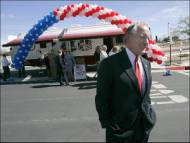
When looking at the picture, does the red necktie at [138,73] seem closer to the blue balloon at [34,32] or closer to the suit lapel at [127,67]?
the suit lapel at [127,67]

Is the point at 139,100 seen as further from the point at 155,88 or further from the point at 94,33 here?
the point at 94,33

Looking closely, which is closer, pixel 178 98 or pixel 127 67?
pixel 127 67

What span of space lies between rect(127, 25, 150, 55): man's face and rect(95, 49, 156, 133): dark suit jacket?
0.12 metres

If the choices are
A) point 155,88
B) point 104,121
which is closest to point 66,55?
point 155,88

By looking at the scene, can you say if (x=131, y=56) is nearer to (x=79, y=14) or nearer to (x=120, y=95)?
(x=120, y=95)

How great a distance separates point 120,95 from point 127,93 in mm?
71

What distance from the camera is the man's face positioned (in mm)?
3258

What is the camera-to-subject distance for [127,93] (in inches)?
129

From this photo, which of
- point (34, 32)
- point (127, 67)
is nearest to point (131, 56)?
point (127, 67)

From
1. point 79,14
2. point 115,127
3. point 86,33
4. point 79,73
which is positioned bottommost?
point 79,73

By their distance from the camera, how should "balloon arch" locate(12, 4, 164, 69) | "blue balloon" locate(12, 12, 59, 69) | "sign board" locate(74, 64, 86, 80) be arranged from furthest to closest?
"blue balloon" locate(12, 12, 59, 69)
"sign board" locate(74, 64, 86, 80)
"balloon arch" locate(12, 4, 164, 69)

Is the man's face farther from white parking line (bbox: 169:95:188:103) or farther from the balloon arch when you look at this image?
the balloon arch

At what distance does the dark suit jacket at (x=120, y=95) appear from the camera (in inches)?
129

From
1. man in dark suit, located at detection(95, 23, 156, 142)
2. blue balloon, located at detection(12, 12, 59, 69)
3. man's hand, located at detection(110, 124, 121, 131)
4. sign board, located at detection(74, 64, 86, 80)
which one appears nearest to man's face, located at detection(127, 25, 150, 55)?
man in dark suit, located at detection(95, 23, 156, 142)
